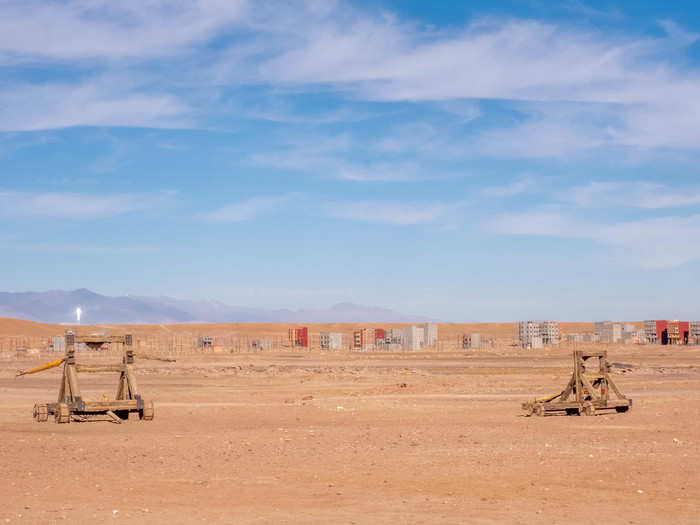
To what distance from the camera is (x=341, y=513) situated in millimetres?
11633

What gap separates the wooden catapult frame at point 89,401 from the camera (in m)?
23.5

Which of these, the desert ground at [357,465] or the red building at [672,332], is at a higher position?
the red building at [672,332]

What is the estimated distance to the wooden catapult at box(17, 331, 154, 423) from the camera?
23484 mm

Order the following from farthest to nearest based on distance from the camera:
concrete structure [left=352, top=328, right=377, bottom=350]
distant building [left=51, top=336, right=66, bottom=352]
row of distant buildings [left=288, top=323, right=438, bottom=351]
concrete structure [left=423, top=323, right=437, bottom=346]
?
concrete structure [left=423, top=323, right=437, bottom=346] < concrete structure [left=352, top=328, right=377, bottom=350] < row of distant buildings [left=288, top=323, right=438, bottom=351] < distant building [left=51, top=336, right=66, bottom=352]

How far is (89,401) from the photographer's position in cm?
2406

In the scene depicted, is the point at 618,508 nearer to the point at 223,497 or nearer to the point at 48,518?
the point at 223,497

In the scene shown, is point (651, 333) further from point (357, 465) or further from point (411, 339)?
point (357, 465)

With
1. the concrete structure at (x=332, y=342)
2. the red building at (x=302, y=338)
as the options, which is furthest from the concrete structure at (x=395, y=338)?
the red building at (x=302, y=338)

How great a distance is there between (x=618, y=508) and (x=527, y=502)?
45.7 inches

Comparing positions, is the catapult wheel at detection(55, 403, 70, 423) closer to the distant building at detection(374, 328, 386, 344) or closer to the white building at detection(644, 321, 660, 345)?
the distant building at detection(374, 328, 386, 344)

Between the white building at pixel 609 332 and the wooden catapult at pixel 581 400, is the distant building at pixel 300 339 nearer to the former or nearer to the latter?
the white building at pixel 609 332

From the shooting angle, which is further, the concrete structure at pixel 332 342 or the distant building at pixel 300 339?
the distant building at pixel 300 339

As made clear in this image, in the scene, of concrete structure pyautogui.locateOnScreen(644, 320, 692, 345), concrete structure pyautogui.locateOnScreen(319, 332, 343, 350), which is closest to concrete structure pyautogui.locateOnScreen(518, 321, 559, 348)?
concrete structure pyautogui.locateOnScreen(644, 320, 692, 345)

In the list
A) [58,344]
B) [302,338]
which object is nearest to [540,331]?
[302,338]
